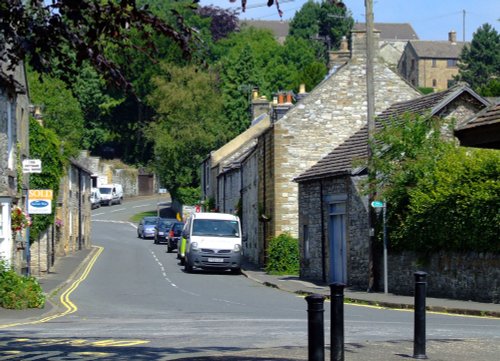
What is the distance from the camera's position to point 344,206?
Result: 34.7m

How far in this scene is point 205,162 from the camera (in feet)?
262

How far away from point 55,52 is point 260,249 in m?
38.6

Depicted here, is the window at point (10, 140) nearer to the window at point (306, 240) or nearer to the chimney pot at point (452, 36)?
the window at point (306, 240)

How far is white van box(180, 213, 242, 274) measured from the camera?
4166 centimetres

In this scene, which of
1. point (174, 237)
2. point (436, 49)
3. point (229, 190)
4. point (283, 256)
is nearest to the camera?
point (283, 256)

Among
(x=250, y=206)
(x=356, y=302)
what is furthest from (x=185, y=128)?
(x=356, y=302)

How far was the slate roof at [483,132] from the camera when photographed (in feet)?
36.4

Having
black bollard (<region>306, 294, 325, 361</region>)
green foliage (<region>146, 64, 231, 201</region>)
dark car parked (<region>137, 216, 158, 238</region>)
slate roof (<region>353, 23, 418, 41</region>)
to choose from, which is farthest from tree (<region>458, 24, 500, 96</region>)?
black bollard (<region>306, 294, 325, 361</region>)

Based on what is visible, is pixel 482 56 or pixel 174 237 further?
pixel 482 56

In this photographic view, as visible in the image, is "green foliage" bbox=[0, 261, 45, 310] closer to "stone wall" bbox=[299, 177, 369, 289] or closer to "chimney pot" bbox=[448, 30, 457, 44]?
"stone wall" bbox=[299, 177, 369, 289]

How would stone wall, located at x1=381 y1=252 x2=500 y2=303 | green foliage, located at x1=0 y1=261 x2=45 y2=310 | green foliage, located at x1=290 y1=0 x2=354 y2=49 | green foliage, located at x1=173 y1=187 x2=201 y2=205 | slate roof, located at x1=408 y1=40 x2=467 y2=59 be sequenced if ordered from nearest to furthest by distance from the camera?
green foliage, located at x1=0 y1=261 x2=45 y2=310, stone wall, located at x1=381 y1=252 x2=500 y2=303, green foliage, located at x1=173 y1=187 x2=201 y2=205, green foliage, located at x1=290 y1=0 x2=354 y2=49, slate roof, located at x1=408 y1=40 x2=467 y2=59

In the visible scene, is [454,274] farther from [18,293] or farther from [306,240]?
[306,240]

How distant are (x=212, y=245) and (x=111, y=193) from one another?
212 ft

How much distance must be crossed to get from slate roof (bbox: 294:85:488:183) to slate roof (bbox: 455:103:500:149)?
19311 millimetres
